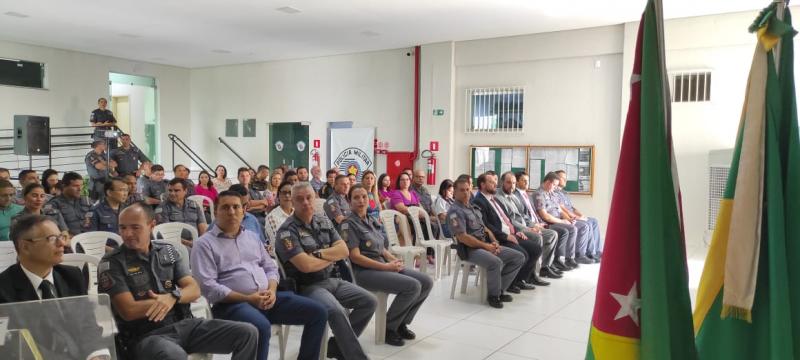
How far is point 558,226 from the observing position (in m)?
6.41

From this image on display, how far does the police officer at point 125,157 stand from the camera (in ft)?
31.8

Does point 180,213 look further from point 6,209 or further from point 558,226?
point 558,226

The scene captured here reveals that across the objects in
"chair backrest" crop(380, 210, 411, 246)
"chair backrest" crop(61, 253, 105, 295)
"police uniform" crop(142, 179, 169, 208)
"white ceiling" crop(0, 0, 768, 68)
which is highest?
"white ceiling" crop(0, 0, 768, 68)

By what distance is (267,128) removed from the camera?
39.0ft

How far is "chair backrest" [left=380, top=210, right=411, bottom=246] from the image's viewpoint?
5531 mm

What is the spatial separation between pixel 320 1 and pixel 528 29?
3.27 metres

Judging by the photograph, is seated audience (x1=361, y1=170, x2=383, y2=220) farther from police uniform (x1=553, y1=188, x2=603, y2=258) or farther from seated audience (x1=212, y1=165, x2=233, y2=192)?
seated audience (x1=212, y1=165, x2=233, y2=192)

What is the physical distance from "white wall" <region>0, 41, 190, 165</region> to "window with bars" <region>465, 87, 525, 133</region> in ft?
23.6


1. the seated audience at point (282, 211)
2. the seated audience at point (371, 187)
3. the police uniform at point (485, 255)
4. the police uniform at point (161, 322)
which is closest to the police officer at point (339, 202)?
the seated audience at point (371, 187)

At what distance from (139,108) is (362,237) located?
10973 millimetres

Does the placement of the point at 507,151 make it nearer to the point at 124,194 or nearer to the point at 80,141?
the point at 124,194

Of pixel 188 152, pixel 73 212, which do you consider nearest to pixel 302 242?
pixel 73 212

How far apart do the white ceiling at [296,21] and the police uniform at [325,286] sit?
4310 mm

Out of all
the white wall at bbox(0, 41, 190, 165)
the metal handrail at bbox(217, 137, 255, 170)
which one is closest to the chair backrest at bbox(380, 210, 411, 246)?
the metal handrail at bbox(217, 137, 255, 170)
